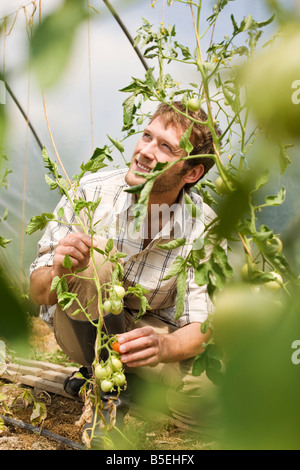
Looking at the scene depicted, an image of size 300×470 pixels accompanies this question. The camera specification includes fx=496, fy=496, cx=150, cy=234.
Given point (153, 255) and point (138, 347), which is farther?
point (153, 255)

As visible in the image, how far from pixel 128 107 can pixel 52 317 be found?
93cm

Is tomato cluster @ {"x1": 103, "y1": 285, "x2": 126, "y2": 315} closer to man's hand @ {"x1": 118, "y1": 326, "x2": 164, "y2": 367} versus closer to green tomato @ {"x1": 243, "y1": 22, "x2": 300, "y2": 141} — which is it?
man's hand @ {"x1": 118, "y1": 326, "x2": 164, "y2": 367}

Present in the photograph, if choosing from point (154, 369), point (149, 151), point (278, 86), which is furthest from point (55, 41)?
point (154, 369)

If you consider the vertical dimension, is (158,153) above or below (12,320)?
below

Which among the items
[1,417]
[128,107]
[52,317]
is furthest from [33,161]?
[128,107]

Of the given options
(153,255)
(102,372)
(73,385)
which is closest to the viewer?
(102,372)

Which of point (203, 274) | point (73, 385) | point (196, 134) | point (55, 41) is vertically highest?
point (55, 41)

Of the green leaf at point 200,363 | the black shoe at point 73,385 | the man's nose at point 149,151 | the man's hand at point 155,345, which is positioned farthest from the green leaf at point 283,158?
the black shoe at point 73,385

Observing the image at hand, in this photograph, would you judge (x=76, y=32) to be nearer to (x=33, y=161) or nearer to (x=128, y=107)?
(x=128, y=107)

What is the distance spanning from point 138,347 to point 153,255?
570 millimetres

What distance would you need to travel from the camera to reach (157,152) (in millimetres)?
1373

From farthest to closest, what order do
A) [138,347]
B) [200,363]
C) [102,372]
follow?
[138,347] < [102,372] < [200,363]

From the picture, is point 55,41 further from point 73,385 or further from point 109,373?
point 73,385

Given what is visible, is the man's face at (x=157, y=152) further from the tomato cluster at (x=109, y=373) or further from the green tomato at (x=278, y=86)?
the green tomato at (x=278, y=86)
